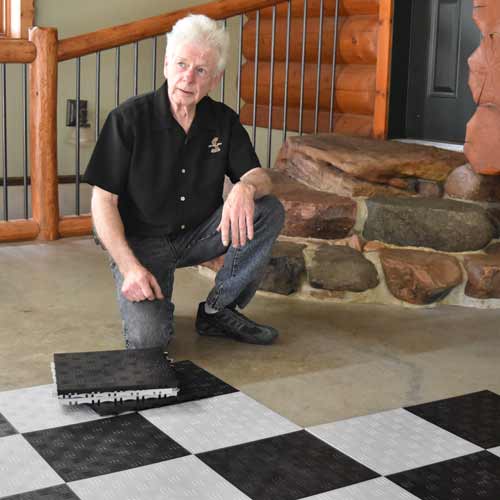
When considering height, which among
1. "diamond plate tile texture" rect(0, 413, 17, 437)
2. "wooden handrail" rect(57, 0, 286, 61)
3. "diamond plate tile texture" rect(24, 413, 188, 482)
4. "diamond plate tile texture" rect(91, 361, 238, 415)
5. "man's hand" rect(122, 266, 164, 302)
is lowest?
"diamond plate tile texture" rect(24, 413, 188, 482)

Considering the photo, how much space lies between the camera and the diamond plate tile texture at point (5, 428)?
2.08 meters

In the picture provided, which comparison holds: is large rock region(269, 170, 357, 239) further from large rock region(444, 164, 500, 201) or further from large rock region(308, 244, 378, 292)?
large rock region(444, 164, 500, 201)

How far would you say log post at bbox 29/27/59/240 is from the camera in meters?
4.05

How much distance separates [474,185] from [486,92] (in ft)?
1.17

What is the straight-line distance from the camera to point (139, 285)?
8.06 ft

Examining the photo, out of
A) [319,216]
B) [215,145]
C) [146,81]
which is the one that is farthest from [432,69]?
[146,81]

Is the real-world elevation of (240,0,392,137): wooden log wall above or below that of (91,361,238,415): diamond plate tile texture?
above

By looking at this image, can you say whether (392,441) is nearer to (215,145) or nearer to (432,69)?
(215,145)

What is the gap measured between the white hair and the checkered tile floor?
939 millimetres

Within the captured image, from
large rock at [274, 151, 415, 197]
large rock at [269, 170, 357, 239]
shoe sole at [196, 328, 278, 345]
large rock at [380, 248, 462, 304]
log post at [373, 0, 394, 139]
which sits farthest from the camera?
log post at [373, 0, 394, 139]

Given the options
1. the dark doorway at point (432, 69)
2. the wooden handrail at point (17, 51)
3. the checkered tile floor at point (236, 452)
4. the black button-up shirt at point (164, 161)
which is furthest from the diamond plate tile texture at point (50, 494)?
the dark doorway at point (432, 69)

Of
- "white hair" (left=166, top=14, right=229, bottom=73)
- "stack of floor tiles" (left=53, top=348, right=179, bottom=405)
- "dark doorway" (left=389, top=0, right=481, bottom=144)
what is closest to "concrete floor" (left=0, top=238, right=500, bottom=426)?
"stack of floor tiles" (left=53, top=348, right=179, bottom=405)

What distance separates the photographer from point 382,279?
Result: 3.38m

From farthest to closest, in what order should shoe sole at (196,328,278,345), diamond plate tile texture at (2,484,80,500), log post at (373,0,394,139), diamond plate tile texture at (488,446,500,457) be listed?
log post at (373,0,394,139) → shoe sole at (196,328,278,345) → diamond plate tile texture at (488,446,500,457) → diamond plate tile texture at (2,484,80,500)
